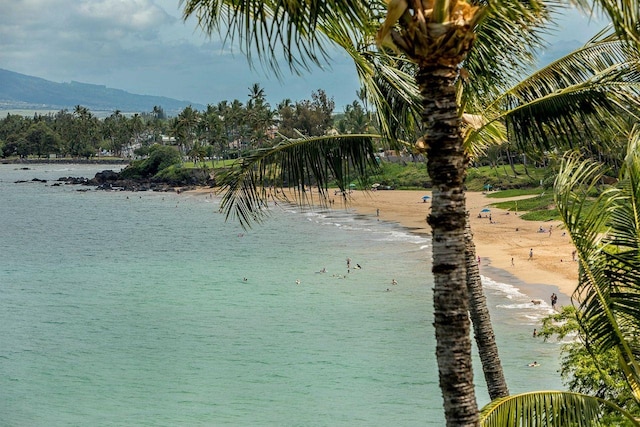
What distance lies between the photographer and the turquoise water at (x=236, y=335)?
22.1m

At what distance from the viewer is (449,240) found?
509 centimetres

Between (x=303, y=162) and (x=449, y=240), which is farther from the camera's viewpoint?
(x=303, y=162)

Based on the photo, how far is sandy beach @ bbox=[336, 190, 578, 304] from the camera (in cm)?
3416

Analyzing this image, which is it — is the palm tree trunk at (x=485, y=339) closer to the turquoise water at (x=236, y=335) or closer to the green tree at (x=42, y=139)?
the turquoise water at (x=236, y=335)

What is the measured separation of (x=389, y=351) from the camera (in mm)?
26078

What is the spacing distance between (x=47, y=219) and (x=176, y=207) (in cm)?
1358

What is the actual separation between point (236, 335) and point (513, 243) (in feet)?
64.8

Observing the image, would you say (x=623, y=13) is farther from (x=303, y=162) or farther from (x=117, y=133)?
(x=117, y=133)

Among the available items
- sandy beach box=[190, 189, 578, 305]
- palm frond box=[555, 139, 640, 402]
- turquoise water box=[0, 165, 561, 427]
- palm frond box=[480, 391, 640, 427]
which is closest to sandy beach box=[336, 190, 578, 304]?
sandy beach box=[190, 189, 578, 305]

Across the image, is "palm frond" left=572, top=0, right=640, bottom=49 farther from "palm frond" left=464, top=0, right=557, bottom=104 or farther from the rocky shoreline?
the rocky shoreline

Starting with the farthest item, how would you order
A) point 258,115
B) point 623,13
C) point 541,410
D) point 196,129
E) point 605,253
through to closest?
1. point 196,129
2. point 258,115
3. point 605,253
4. point 541,410
5. point 623,13

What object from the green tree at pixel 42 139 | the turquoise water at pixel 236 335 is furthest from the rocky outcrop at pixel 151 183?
the green tree at pixel 42 139

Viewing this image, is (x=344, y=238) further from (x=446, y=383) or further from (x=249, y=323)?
(x=446, y=383)

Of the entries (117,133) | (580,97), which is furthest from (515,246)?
(117,133)
